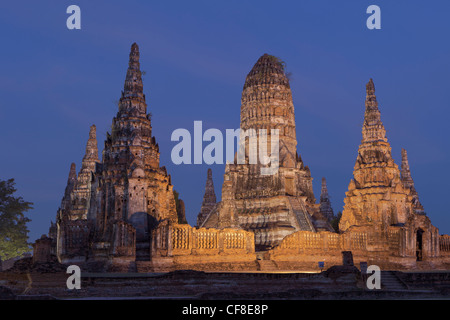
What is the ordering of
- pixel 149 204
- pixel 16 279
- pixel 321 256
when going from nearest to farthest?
pixel 16 279 < pixel 149 204 < pixel 321 256

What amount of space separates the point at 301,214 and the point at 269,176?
208 inches

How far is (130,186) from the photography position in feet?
143

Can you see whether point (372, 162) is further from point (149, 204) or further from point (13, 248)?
point (13, 248)

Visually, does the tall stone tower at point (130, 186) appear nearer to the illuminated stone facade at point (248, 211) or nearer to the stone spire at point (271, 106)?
the illuminated stone facade at point (248, 211)

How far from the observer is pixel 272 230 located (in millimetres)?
54156

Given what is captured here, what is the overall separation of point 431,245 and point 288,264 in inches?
527

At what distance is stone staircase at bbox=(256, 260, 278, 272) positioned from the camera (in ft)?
153

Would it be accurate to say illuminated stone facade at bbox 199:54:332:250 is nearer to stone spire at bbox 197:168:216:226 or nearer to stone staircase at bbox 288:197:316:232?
stone staircase at bbox 288:197:316:232

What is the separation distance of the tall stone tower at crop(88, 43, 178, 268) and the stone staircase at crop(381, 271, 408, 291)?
15.5 metres

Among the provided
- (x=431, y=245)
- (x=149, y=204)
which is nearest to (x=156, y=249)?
(x=149, y=204)

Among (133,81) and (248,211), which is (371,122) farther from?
(133,81)

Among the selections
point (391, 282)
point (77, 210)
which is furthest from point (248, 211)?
→ point (391, 282)
